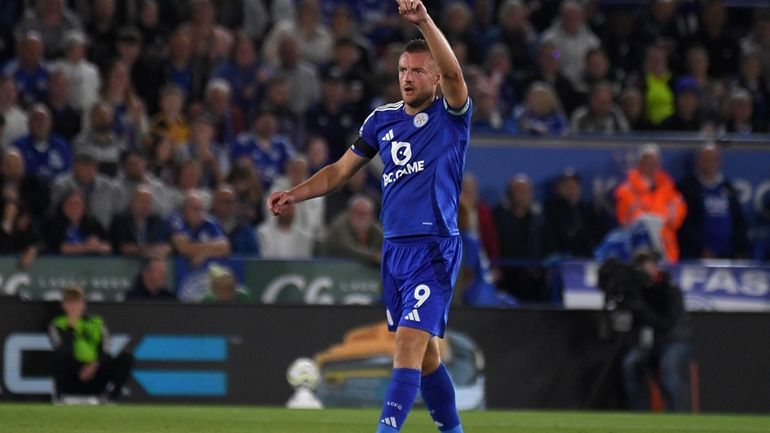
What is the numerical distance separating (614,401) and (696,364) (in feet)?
3.15

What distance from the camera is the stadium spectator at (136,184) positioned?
16453 millimetres

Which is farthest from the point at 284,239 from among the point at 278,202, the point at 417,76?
the point at 417,76

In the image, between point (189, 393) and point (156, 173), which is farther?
point (156, 173)

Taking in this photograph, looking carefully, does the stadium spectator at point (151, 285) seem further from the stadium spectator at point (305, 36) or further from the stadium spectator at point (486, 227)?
the stadium spectator at point (305, 36)

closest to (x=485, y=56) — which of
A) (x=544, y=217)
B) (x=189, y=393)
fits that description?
(x=544, y=217)

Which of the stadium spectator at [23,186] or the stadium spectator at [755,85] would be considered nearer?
the stadium spectator at [23,186]

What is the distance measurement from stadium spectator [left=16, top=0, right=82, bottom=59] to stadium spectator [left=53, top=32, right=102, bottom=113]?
0.60m

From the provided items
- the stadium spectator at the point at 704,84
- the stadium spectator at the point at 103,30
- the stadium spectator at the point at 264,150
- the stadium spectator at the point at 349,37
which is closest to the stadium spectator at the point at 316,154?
the stadium spectator at the point at 264,150

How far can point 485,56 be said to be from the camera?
20.5m

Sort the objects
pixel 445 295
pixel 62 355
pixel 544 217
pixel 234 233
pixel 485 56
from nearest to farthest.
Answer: pixel 445 295, pixel 62 355, pixel 234 233, pixel 544 217, pixel 485 56

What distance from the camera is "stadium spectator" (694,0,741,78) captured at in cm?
2180

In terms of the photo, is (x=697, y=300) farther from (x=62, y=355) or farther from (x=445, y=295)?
(x=445, y=295)

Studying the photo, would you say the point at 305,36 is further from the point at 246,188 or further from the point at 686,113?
the point at 686,113

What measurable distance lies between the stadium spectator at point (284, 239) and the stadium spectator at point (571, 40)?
5314 millimetres
